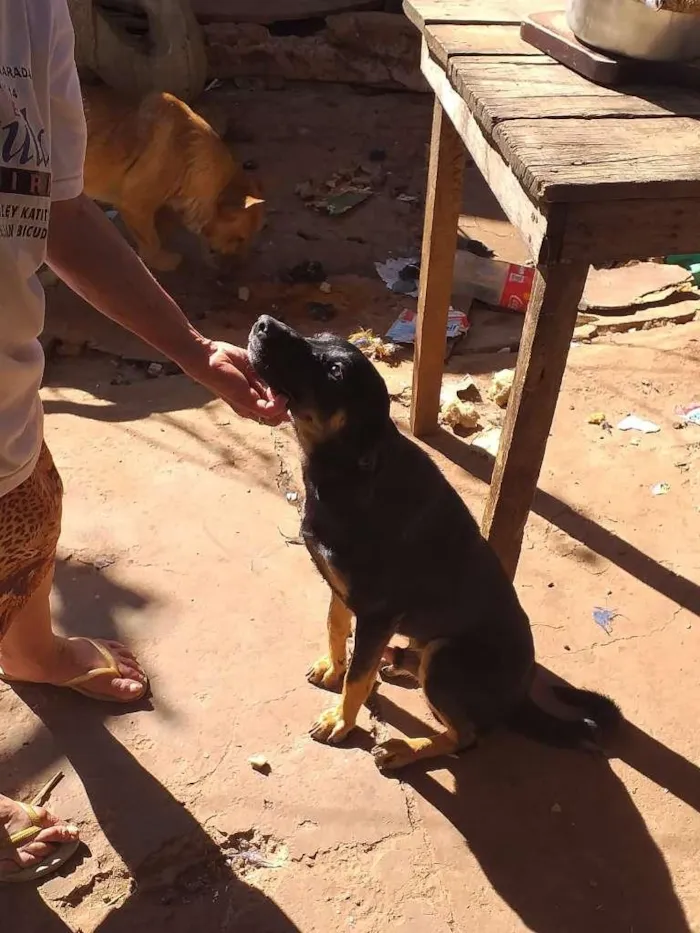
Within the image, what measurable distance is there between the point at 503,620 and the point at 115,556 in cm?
147

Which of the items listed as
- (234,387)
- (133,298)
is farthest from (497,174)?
(133,298)

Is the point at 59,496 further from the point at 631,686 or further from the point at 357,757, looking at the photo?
the point at 631,686

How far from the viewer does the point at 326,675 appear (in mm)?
2600

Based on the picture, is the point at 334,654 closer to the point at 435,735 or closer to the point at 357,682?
the point at 357,682

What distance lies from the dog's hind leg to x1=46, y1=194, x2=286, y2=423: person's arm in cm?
83

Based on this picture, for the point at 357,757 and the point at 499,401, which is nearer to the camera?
the point at 357,757

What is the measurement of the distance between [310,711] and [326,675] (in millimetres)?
118

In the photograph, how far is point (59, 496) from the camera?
1.98 m

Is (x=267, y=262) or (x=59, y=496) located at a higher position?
(x=59, y=496)

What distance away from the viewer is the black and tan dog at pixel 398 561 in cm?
199

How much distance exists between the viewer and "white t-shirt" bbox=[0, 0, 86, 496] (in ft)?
4.48

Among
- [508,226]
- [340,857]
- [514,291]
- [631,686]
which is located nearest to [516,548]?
[631,686]

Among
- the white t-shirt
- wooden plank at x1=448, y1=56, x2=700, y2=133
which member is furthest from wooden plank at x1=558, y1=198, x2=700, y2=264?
the white t-shirt

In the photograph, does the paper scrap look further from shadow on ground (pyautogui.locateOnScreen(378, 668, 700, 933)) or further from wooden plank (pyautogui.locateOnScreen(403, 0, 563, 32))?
wooden plank (pyautogui.locateOnScreen(403, 0, 563, 32))
